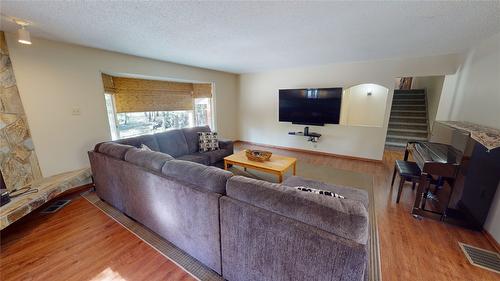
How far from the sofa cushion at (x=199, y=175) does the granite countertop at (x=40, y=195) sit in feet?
5.48

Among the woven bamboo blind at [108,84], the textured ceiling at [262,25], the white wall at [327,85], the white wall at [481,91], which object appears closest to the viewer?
the textured ceiling at [262,25]

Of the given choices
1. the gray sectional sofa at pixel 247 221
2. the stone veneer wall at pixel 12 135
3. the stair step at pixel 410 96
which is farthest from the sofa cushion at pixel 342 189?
the stair step at pixel 410 96

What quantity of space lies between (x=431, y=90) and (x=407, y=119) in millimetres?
1073

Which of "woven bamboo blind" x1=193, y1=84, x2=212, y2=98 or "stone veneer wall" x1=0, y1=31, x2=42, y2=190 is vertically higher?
"woven bamboo blind" x1=193, y1=84, x2=212, y2=98

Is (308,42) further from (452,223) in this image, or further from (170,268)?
(170,268)

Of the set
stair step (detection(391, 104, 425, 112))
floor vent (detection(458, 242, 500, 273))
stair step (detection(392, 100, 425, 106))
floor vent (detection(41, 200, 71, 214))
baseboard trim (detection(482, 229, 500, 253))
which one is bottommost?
floor vent (detection(458, 242, 500, 273))

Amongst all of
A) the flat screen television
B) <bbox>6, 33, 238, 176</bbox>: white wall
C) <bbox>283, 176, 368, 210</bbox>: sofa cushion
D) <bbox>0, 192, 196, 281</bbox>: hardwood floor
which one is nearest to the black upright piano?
<bbox>283, 176, 368, 210</bbox>: sofa cushion

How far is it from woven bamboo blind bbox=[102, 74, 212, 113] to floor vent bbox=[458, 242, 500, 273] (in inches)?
214

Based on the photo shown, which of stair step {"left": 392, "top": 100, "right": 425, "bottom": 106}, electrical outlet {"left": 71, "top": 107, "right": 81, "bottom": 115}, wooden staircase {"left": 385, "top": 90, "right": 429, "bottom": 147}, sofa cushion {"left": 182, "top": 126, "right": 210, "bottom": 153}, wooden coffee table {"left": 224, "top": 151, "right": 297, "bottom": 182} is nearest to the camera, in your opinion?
wooden coffee table {"left": 224, "top": 151, "right": 297, "bottom": 182}

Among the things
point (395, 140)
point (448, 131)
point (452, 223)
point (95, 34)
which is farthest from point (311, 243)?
point (395, 140)

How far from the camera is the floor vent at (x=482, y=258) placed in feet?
5.49

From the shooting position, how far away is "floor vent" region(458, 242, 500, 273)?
1.67 m

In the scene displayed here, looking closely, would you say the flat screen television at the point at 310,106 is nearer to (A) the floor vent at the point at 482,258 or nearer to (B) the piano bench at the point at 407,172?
(B) the piano bench at the point at 407,172

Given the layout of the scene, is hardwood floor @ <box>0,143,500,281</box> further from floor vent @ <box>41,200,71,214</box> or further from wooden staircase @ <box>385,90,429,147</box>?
wooden staircase @ <box>385,90,429,147</box>
